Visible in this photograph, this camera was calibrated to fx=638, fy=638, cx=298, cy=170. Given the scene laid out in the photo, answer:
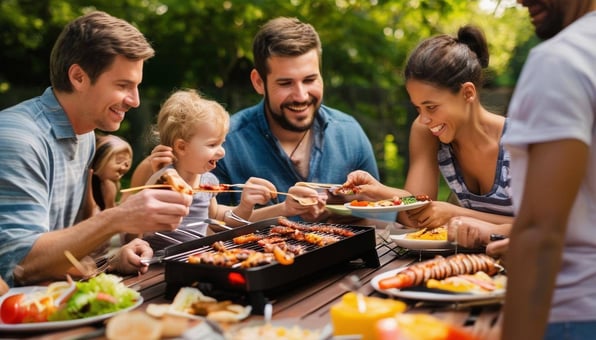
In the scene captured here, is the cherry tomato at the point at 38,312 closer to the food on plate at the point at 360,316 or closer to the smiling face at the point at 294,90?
the food on plate at the point at 360,316

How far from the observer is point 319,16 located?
841 cm

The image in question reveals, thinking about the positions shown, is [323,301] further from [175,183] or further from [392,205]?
[392,205]

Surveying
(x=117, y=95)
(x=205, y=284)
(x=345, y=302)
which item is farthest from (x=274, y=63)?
(x=345, y=302)

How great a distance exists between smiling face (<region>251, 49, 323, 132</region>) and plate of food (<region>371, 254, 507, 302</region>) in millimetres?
1879

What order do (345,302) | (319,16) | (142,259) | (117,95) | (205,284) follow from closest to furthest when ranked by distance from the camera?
(345,302), (205,284), (142,259), (117,95), (319,16)

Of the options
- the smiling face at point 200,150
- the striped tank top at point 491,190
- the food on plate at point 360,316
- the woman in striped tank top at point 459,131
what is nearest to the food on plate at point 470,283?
the food on plate at point 360,316

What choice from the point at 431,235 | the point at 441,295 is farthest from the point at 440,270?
the point at 431,235

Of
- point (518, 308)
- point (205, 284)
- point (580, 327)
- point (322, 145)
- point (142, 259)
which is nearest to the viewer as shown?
point (518, 308)

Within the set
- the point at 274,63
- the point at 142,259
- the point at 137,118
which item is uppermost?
the point at 274,63

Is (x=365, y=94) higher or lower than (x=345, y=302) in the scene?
lower

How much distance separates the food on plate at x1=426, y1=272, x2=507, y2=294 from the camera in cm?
221

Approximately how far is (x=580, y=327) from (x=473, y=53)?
2020 mm

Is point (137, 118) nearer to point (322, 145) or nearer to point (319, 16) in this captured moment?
point (319, 16)

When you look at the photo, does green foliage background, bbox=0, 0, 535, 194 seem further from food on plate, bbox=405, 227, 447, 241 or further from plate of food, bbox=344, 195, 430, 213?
food on plate, bbox=405, 227, 447, 241
